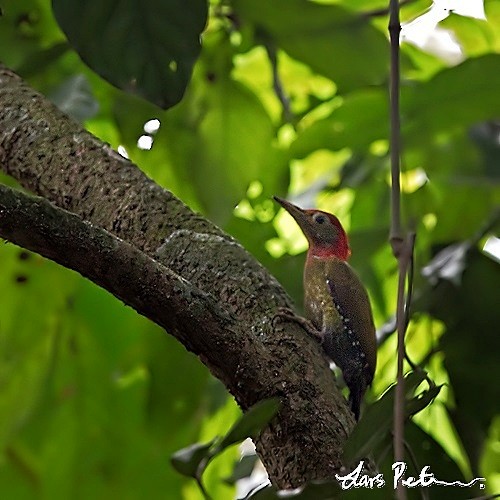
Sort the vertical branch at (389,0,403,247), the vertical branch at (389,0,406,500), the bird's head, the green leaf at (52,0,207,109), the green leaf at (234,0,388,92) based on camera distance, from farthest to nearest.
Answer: the bird's head, the green leaf at (234,0,388,92), the green leaf at (52,0,207,109), the vertical branch at (389,0,403,247), the vertical branch at (389,0,406,500)

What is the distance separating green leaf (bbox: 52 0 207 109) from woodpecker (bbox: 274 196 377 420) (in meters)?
0.38

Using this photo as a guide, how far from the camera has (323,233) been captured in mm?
1717

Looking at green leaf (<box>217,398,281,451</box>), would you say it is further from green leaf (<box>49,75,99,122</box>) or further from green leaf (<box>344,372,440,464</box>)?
green leaf (<box>49,75,99,122</box>)

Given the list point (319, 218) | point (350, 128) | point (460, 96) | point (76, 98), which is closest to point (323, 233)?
point (319, 218)

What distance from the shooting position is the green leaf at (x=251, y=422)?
0.89 meters

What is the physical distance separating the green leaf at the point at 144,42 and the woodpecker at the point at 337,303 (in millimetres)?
384

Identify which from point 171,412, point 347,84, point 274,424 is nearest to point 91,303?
point 171,412

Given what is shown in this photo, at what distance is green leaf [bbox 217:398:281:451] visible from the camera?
893mm

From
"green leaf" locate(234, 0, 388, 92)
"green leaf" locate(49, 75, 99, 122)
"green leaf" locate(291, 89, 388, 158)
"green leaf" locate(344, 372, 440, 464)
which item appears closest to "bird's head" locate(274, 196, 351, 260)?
"green leaf" locate(291, 89, 388, 158)

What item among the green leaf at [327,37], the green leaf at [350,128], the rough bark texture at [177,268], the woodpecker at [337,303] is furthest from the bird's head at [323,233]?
the rough bark texture at [177,268]

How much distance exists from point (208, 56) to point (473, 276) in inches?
22.6

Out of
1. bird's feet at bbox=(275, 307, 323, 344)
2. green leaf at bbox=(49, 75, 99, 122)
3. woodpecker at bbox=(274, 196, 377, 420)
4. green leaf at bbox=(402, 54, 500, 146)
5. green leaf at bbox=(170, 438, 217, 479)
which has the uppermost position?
green leaf at bbox=(402, 54, 500, 146)

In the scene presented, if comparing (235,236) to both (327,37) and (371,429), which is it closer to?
(327,37)

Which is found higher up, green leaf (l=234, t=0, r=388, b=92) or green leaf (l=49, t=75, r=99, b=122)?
green leaf (l=234, t=0, r=388, b=92)
